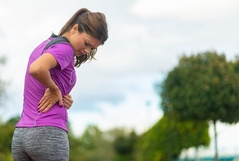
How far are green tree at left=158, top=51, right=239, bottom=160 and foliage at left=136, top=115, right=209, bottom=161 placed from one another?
24.3 feet

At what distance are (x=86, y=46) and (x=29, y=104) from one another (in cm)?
50

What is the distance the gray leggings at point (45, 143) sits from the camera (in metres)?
3.58

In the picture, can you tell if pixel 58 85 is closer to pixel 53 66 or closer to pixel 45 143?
pixel 53 66

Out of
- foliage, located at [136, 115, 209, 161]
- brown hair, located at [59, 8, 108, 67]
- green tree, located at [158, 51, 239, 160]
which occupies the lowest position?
brown hair, located at [59, 8, 108, 67]

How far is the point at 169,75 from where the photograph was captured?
90.6ft

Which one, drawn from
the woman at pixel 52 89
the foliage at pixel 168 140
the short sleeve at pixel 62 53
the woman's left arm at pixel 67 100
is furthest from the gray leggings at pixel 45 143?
the foliage at pixel 168 140

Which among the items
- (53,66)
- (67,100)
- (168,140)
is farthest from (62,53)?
(168,140)

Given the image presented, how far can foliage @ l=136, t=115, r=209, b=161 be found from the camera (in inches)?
1390

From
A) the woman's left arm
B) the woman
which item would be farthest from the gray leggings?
Answer: the woman's left arm

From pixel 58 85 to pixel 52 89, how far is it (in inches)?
4.5

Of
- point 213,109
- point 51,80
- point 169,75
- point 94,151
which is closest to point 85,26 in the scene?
point 51,80

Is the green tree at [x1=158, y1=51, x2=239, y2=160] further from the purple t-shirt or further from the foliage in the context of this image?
the purple t-shirt

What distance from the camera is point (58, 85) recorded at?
3773 mm

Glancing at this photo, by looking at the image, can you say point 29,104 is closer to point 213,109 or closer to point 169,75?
point 213,109
